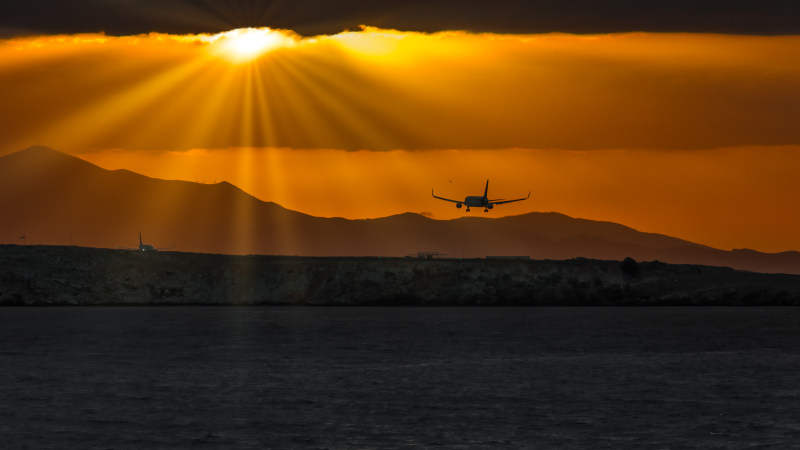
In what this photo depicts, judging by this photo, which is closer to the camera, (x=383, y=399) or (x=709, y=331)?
(x=383, y=399)

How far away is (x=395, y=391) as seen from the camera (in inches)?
3130

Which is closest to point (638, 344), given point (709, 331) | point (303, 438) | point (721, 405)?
point (709, 331)

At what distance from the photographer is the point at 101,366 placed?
328 feet

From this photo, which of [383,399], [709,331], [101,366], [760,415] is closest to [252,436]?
[383,399]

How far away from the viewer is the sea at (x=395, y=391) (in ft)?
189

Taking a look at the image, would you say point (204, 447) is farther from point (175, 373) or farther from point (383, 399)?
point (175, 373)

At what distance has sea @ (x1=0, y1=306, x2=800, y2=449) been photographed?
5759 cm

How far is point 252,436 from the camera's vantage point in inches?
2267

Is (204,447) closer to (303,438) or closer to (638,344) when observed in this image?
(303,438)

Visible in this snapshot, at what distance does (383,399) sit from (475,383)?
1357 cm

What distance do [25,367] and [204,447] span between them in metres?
50.1

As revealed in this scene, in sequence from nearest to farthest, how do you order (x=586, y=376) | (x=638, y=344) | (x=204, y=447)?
(x=204, y=447)
(x=586, y=376)
(x=638, y=344)

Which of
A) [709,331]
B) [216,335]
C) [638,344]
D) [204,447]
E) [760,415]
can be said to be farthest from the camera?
[709,331]

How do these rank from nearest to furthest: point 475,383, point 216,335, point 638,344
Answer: point 475,383, point 638,344, point 216,335
